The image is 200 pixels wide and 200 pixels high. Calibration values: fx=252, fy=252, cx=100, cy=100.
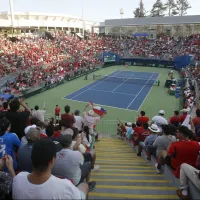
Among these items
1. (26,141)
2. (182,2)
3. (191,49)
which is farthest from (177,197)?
(182,2)

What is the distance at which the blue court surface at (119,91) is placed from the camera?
25597 mm

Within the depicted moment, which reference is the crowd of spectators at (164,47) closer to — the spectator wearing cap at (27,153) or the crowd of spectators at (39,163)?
the crowd of spectators at (39,163)

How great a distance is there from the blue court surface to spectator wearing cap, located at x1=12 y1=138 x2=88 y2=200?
830 inches

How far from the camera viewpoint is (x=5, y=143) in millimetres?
4172

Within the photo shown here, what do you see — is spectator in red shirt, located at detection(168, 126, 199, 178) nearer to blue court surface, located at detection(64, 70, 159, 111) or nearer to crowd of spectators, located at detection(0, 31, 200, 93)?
blue court surface, located at detection(64, 70, 159, 111)

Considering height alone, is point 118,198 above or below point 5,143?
below

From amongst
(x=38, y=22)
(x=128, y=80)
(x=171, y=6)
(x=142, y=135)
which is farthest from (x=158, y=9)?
(x=142, y=135)

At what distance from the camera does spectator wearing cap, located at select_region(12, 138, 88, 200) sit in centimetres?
249

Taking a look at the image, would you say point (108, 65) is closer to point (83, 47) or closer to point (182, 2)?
point (83, 47)

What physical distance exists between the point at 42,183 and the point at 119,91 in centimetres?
2796

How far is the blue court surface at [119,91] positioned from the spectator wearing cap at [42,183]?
21080mm

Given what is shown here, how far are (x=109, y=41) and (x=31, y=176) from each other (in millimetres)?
61809

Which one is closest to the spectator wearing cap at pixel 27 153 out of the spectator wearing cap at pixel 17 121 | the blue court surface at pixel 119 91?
the spectator wearing cap at pixel 17 121

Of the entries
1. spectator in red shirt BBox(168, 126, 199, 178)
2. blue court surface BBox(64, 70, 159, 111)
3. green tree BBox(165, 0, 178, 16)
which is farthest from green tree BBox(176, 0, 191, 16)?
spectator in red shirt BBox(168, 126, 199, 178)
